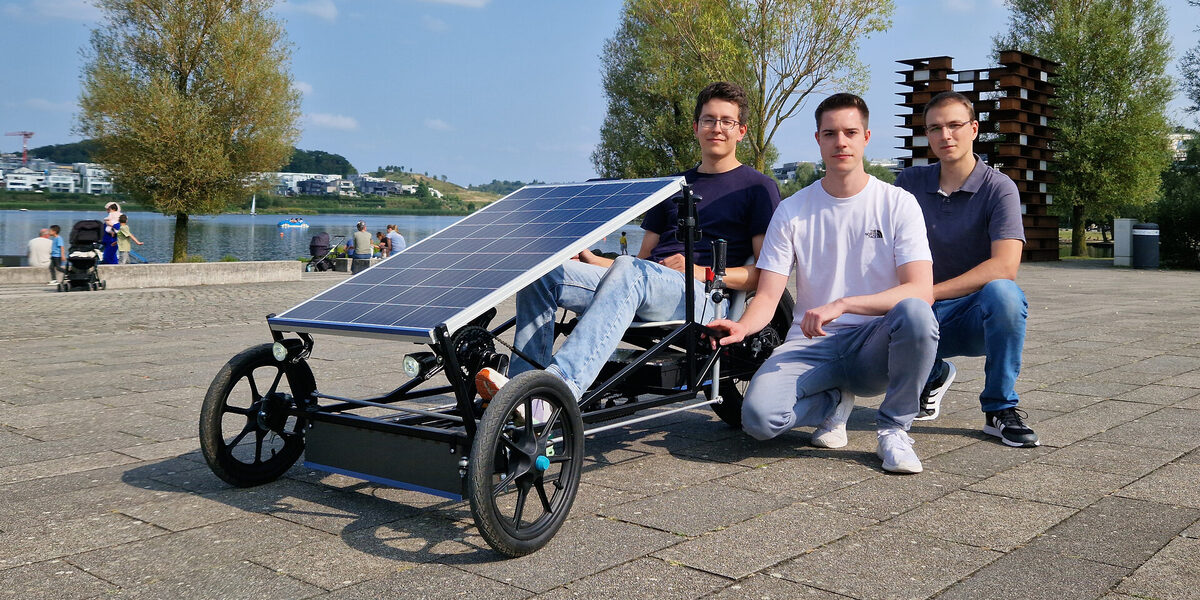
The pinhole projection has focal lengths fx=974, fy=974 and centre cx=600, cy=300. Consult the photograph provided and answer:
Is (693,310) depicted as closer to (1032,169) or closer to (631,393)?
(631,393)

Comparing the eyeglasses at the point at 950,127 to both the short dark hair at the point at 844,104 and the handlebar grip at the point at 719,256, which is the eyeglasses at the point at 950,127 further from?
the handlebar grip at the point at 719,256

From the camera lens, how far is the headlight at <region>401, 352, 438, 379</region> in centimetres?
332

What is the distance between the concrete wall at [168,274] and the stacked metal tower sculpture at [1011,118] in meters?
17.8

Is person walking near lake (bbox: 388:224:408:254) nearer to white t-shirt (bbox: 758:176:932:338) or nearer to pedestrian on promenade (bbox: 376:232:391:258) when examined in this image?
pedestrian on promenade (bbox: 376:232:391:258)

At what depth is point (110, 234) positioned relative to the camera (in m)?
20.6

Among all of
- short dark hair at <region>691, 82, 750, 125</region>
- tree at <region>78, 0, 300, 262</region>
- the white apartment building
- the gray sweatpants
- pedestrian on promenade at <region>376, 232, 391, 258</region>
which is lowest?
the gray sweatpants

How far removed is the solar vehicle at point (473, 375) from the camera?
3.21m

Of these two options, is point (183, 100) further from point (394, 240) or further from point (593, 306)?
point (593, 306)

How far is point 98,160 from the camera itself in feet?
79.9

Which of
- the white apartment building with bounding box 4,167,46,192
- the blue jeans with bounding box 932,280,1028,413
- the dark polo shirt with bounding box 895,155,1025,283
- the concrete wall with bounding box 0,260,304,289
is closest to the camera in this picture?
the blue jeans with bounding box 932,280,1028,413

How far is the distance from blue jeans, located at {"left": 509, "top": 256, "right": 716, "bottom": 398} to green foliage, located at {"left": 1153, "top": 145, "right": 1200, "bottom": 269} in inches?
1007

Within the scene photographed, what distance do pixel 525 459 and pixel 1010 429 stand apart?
2699 millimetres

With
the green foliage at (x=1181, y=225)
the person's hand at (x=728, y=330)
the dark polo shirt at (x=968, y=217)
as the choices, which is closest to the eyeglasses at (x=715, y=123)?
the person's hand at (x=728, y=330)

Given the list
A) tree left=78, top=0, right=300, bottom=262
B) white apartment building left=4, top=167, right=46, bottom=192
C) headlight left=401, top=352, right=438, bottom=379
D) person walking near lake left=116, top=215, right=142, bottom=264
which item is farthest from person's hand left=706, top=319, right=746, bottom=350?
white apartment building left=4, top=167, right=46, bottom=192
